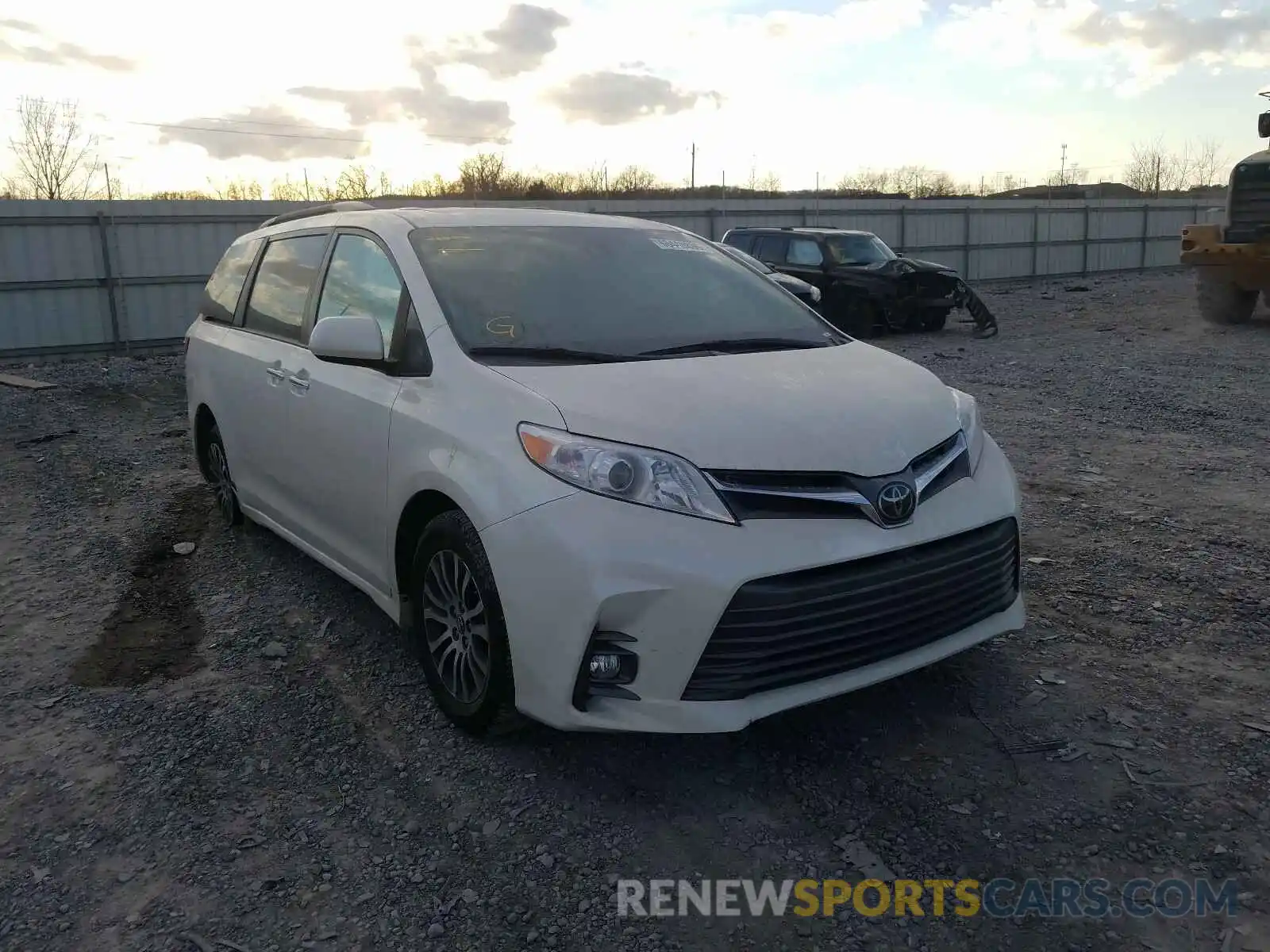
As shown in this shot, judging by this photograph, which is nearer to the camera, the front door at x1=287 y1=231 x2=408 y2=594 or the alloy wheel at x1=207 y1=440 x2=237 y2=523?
the front door at x1=287 y1=231 x2=408 y2=594

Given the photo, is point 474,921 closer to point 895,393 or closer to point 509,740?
point 509,740

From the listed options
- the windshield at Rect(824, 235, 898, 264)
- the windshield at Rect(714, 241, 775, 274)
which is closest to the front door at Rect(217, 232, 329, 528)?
the windshield at Rect(714, 241, 775, 274)

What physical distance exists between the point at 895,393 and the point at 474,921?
6.70 feet

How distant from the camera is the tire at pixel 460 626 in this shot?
10.2 feet

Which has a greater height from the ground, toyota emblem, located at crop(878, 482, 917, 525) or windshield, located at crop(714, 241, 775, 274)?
windshield, located at crop(714, 241, 775, 274)

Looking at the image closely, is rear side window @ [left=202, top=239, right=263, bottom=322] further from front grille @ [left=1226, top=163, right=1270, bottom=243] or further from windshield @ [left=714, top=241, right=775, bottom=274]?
front grille @ [left=1226, top=163, right=1270, bottom=243]

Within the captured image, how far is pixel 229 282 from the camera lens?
5574mm

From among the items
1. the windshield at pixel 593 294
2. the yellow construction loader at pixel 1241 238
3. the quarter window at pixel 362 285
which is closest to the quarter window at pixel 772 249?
the yellow construction loader at pixel 1241 238

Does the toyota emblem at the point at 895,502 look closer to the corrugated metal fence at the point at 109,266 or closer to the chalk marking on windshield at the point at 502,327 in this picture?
the chalk marking on windshield at the point at 502,327

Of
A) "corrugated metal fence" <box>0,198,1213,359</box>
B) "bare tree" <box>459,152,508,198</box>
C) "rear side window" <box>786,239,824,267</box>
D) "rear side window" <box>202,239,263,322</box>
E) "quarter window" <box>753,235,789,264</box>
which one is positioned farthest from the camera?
"bare tree" <box>459,152,508,198</box>

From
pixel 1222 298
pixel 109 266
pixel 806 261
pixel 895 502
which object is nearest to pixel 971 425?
pixel 895 502

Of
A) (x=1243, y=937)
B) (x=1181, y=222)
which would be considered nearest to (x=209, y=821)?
(x=1243, y=937)

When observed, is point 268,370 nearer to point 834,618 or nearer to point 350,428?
point 350,428

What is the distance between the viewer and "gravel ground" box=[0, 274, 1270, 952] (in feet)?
8.49
